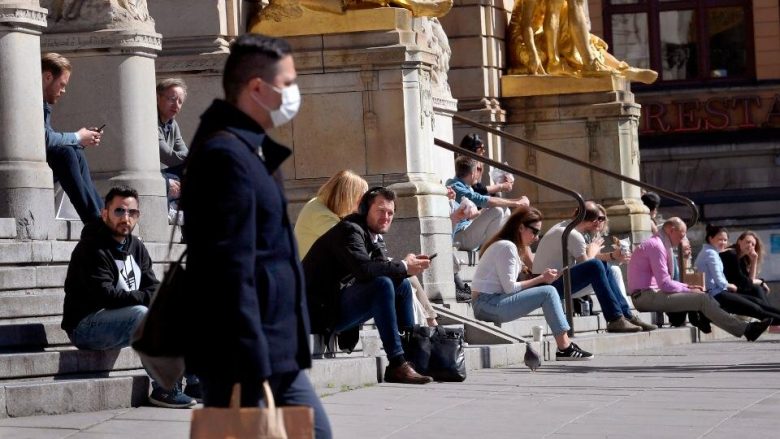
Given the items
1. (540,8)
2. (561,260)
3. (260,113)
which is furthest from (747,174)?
(260,113)

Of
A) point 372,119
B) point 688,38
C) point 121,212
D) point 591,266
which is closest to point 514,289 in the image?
point 372,119

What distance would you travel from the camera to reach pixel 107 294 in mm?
9977

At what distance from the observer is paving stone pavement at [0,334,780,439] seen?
9.29m

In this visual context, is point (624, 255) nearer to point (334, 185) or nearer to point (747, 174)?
point (334, 185)

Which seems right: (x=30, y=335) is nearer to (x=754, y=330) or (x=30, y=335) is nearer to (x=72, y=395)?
(x=72, y=395)

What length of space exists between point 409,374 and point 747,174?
27029mm

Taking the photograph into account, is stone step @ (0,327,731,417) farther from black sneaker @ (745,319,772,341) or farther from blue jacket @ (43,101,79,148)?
black sneaker @ (745,319,772,341)

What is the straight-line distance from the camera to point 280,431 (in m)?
5.59

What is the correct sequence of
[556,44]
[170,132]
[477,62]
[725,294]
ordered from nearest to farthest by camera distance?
[170,132], [725,294], [477,62], [556,44]

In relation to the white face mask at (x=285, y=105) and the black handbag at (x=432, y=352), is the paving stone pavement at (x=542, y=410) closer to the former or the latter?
the black handbag at (x=432, y=352)

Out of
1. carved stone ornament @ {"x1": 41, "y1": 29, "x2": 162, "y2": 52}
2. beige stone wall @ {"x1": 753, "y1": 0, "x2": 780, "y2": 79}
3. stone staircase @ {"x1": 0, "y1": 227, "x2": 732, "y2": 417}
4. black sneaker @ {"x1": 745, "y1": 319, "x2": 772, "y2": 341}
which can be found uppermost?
beige stone wall @ {"x1": 753, "y1": 0, "x2": 780, "y2": 79}

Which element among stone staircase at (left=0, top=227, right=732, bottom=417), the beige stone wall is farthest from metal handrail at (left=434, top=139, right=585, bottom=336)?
the beige stone wall

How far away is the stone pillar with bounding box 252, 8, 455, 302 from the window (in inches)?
949

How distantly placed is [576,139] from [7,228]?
43.3ft
